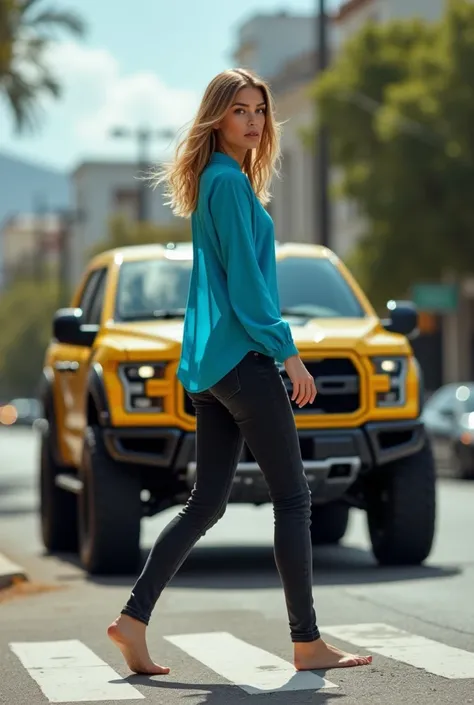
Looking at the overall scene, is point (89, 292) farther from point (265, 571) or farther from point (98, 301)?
point (265, 571)

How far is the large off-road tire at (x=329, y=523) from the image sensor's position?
13.0m

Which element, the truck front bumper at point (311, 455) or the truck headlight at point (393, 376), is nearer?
the truck front bumper at point (311, 455)

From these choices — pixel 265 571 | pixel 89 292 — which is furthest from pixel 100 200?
pixel 265 571

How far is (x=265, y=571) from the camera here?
11242mm

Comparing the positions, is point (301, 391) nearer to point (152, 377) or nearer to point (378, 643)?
point (378, 643)

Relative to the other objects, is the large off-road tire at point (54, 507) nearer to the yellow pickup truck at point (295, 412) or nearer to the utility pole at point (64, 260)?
the yellow pickup truck at point (295, 412)

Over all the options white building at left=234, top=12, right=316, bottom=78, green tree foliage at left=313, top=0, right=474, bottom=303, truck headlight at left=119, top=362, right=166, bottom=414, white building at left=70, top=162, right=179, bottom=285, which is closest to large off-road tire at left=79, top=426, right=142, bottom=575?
truck headlight at left=119, top=362, right=166, bottom=414

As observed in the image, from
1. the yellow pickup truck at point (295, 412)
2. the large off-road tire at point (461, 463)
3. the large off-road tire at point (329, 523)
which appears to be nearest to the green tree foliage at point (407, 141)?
the large off-road tire at point (461, 463)

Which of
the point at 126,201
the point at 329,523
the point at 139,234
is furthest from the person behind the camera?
the point at 126,201

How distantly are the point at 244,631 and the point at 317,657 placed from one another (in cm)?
160

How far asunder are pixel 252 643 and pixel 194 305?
5.66ft

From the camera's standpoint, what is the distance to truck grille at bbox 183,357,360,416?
1060 centimetres

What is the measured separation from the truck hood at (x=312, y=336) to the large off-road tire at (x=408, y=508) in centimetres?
67

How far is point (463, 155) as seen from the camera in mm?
33031
